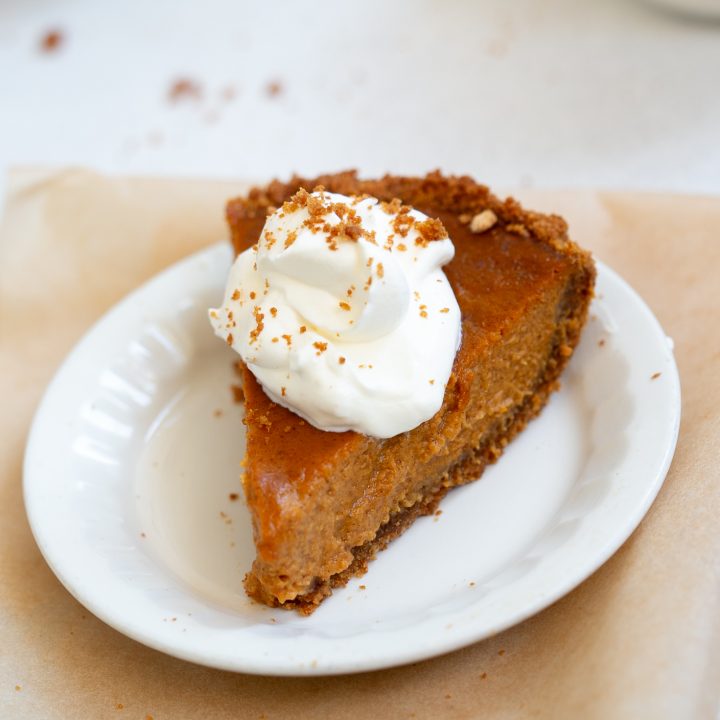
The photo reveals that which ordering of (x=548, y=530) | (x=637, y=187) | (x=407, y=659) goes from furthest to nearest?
(x=637, y=187), (x=548, y=530), (x=407, y=659)

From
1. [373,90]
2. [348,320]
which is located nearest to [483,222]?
[348,320]

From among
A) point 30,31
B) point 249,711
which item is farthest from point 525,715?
point 30,31

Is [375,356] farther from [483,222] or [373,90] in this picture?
[373,90]

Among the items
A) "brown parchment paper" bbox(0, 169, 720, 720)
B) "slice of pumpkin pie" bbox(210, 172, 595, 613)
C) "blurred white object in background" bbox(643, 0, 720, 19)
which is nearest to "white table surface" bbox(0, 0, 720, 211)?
"blurred white object in background" bbox(643, 0, 720, 19)

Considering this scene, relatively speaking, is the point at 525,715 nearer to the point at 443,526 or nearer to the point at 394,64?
the point at 443,526

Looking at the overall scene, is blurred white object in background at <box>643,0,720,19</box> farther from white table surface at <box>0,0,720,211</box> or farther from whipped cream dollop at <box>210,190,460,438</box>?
whipped cream dollop at <box>210,190,460,438</box>

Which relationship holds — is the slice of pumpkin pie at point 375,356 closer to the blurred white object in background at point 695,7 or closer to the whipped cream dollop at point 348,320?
the whipped cream dollop at point 348,320
